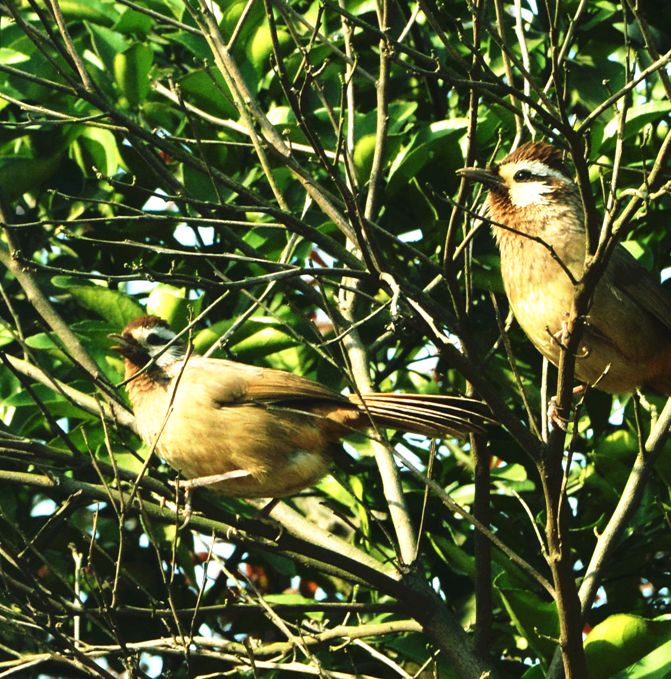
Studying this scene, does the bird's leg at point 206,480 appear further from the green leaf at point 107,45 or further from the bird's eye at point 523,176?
the green leaf at point 107,45

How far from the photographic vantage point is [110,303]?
193 inches

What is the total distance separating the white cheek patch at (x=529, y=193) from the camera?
4.89m

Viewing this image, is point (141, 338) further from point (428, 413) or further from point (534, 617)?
point (534, 617)

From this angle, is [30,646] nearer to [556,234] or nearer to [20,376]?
[20,376]

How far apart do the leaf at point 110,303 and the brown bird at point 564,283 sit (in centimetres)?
158

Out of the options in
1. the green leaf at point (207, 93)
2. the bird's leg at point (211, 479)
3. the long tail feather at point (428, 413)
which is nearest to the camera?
the long tail feather at point (428, 413)

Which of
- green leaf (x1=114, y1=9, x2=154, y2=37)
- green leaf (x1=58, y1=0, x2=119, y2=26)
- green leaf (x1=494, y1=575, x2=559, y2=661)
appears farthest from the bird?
green leaf (x1=58, y1=0, x2=119, y2=26)

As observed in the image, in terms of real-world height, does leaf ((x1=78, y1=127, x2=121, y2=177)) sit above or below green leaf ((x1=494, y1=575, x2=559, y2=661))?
above

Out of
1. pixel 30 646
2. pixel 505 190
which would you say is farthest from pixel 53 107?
pixel 30 646

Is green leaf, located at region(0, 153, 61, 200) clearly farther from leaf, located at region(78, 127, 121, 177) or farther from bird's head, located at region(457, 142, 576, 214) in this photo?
bird's head, located at region(457, 142, 576, 214)

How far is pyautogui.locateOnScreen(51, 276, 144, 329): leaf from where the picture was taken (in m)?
4.88

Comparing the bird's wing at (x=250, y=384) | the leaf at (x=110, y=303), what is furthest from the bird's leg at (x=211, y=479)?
the leaf at (x=110, y=303)

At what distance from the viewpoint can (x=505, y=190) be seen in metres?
4.89

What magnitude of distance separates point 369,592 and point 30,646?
1.53 metres
